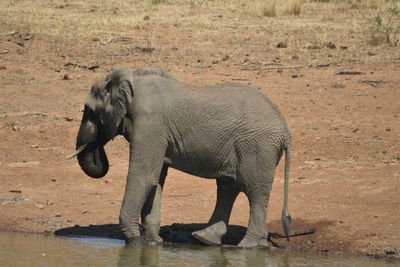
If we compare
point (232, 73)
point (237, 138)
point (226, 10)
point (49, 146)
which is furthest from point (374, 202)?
point (226, 10)

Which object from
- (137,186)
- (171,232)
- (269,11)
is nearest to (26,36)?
(269,11)

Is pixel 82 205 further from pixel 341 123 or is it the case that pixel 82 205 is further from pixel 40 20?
pixel 40 20

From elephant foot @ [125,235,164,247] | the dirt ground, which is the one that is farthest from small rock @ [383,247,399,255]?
elephant foot @ [125,235,164,247]

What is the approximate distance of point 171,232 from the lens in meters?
12.4

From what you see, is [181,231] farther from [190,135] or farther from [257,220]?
[190,135]

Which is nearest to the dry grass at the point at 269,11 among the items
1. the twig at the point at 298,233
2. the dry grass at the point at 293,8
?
the dry grass at the point at 293,8

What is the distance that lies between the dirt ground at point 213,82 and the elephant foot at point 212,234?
0.67 meters

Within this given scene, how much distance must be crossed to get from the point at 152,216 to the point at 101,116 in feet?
3.67

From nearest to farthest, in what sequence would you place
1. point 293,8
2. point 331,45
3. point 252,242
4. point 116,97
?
point 116,97 → point 252,242 → point 331,45 → point 293,8

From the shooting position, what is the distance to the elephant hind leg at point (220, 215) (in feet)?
39.3

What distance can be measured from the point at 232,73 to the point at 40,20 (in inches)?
200

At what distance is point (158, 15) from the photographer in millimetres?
24000

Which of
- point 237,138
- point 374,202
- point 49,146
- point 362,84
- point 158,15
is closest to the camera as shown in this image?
point 237,138

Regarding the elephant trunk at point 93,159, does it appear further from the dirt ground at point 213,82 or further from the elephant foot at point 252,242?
the elephant foot at point 252,242
